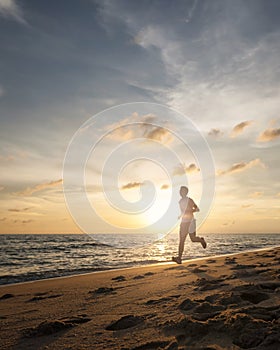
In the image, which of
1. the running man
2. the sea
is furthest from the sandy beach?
the sea

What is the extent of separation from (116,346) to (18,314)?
115 inches

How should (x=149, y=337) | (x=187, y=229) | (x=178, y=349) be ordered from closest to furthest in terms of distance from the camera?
(x=178, y=349), (x=149, y=337), (x=187, y=229)

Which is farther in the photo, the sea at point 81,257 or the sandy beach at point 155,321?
the sea at point 81,257

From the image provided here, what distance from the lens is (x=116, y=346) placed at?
3.27 meters

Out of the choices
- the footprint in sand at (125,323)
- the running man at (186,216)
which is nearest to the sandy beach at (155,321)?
the footprint in sand at (125,323)

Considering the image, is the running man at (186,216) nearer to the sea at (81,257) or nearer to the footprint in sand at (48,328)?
the sea at (81,257)

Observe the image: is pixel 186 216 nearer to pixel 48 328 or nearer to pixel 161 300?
pixel 161 300

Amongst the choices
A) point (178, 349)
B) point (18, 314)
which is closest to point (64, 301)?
point (18, 314)

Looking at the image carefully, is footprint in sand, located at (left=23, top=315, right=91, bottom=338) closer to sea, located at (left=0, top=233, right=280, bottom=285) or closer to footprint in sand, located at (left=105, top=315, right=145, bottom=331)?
footprint in sand, located at (left=105, top=315, right=145, bottom=331)

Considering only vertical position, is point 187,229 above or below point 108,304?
above

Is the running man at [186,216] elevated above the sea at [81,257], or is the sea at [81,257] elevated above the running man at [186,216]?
the running man at [186,216]

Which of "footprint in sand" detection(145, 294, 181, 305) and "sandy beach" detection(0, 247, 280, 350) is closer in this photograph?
"sandy beach" detection(0, 247, 280, 350)

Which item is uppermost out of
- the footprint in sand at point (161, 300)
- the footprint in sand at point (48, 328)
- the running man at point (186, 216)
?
the running man at point (186, 216)

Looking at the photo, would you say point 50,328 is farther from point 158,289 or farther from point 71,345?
point 158,289
